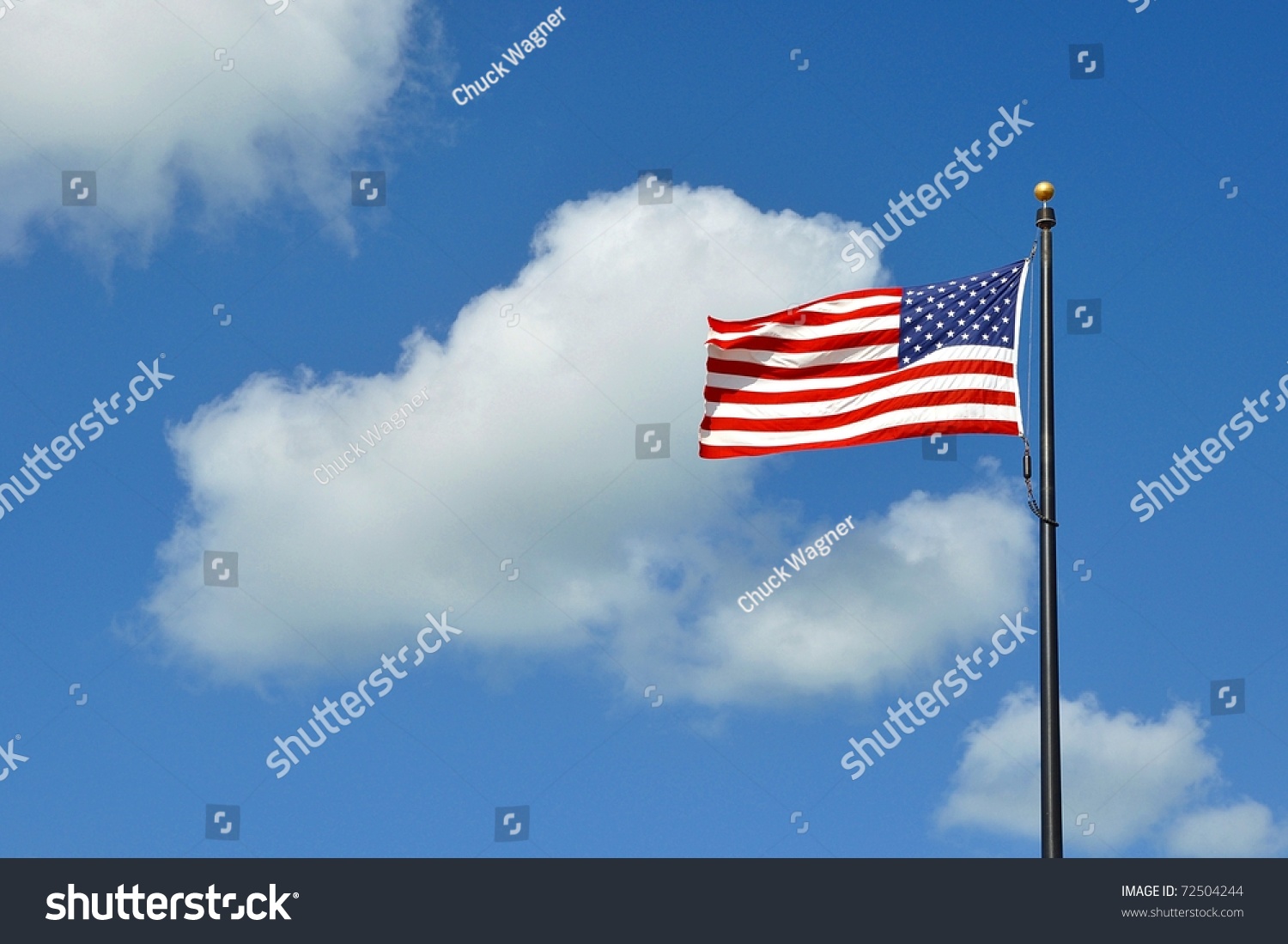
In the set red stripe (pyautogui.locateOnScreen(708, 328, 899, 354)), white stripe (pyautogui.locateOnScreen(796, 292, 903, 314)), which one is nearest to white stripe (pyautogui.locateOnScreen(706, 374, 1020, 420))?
red stripe (pyautogui.locateOnScreen(708, 328, 899, 354))

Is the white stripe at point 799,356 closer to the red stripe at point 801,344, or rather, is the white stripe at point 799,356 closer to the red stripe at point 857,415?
the red stripe at point 801,344

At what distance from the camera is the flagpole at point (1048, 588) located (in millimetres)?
18953

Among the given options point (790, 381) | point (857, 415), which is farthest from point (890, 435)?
point (790, 381)

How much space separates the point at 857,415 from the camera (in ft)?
77.8

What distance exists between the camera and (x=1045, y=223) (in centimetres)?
2166

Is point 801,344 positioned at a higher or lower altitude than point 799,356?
higher

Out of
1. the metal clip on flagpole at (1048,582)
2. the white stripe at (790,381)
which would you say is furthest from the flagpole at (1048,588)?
the white stripe at (790,381)

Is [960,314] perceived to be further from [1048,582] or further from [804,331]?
[1048,582]

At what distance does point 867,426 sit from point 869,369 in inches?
33.2

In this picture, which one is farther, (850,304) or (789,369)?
(789,369)
